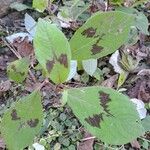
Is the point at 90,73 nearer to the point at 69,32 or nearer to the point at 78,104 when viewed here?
the point at 69,32

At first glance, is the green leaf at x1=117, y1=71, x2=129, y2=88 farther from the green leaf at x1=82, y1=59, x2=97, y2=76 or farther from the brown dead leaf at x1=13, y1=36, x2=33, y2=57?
the brown dead leaf at x1=13, y1=36, x2=33, y2=57

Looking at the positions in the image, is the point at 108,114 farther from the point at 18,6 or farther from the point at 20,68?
the point at 18,6

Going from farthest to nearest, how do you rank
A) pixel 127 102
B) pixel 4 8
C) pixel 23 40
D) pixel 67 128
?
pixel 4 8, pixel 23 40, pixel 67 128, pixel 127 102

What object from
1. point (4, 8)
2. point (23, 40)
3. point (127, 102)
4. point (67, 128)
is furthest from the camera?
point (4, 8)

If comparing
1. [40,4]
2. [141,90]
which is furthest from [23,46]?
[141,90]

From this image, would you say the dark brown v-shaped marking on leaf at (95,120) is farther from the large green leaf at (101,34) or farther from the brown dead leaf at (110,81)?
the brown dead leaf at (110,81)

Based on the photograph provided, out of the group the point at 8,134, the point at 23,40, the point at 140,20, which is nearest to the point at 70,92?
the point at 8,134

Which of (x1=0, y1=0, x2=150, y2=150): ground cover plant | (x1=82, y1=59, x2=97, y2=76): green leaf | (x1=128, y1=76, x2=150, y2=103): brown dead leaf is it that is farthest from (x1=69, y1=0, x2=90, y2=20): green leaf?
(x1=128, y1=76, x2=150, y2=103): brown dead leaf

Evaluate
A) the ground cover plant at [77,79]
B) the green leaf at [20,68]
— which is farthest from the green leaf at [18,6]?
the green leaf at [20,68]
